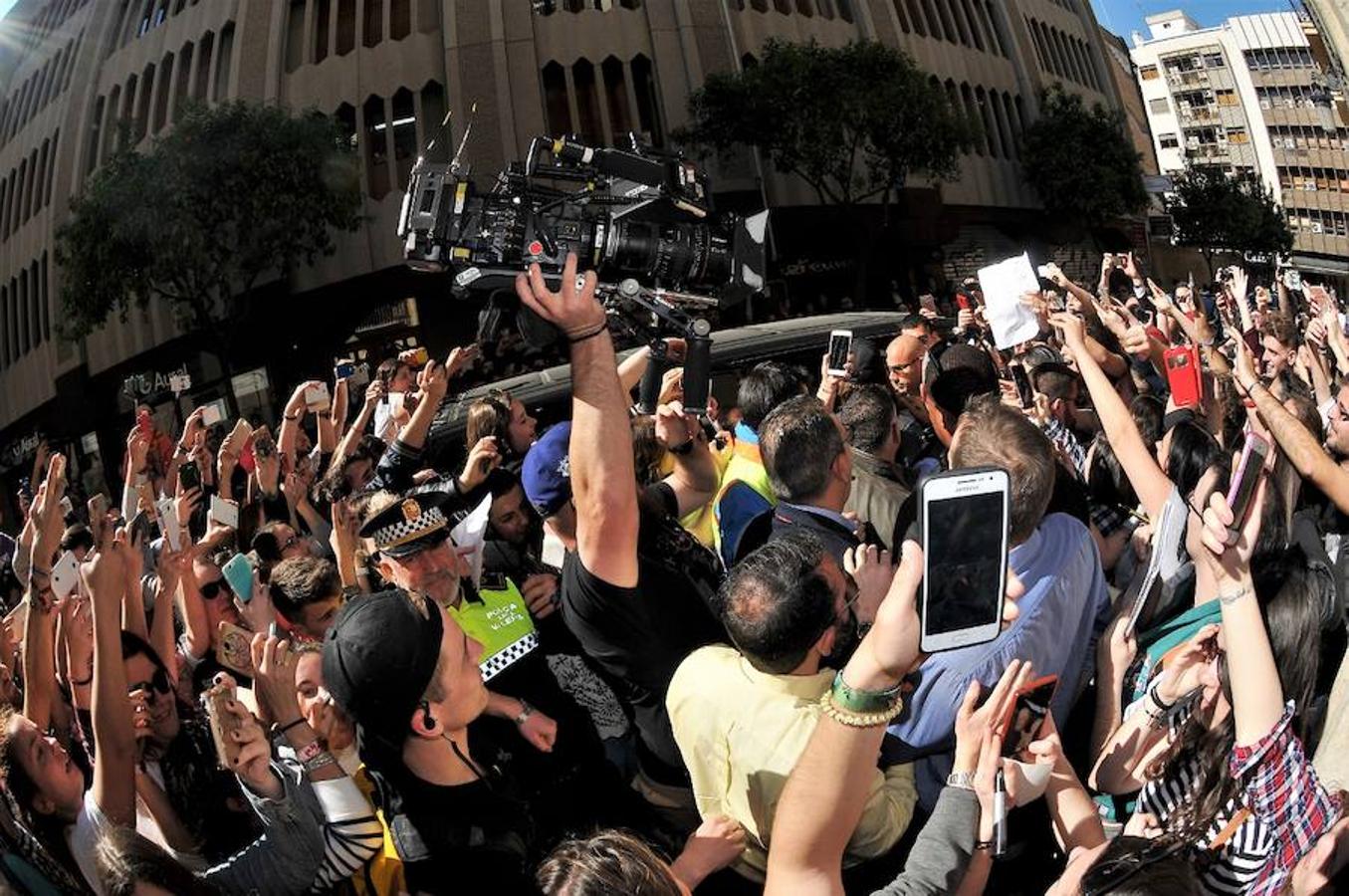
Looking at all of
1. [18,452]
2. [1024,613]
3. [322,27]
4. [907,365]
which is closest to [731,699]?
[1024,613]

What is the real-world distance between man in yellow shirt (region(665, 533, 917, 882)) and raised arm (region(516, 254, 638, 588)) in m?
0.41

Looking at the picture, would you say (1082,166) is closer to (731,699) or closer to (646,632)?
(646,632)

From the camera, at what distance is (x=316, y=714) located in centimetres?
276

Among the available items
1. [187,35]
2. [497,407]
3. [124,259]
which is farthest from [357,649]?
[187,35]

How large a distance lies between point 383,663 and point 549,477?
1.66 metres

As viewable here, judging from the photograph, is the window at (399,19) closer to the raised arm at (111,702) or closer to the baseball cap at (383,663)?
the raised arm at (111,702)

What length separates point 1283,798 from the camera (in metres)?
2.14

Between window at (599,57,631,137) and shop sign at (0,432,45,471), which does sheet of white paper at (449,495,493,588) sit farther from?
shop sign at (0,432,45,471)

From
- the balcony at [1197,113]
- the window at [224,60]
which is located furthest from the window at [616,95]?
the balcony at [1197,113]

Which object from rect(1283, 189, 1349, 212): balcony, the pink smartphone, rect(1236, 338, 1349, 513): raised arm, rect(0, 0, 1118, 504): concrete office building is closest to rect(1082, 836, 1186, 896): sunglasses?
the pink smartphone

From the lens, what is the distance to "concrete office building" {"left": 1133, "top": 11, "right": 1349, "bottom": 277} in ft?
126

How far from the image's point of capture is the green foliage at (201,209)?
20875 mm

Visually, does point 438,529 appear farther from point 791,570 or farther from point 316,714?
point 791,570

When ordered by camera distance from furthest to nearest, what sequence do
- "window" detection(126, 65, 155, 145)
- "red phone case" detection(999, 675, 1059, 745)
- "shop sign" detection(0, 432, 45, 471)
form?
1. "shop sign" detection(0, 432, 45, 471)
2. "window" detection(126, 65, 155, 145)
3. "red phone case" detection(999, 675, 1059, 745)
